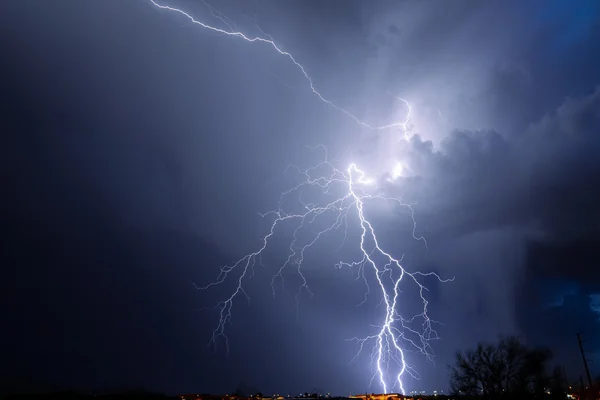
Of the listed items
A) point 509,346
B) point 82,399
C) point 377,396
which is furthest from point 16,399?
point 509,346

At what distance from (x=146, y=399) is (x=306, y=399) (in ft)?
75.0

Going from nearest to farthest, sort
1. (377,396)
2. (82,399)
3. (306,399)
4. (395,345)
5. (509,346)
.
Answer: (395,345)
(509,346)
(82,399)
(377,396)
(306,399)

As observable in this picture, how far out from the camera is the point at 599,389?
47.7 meters

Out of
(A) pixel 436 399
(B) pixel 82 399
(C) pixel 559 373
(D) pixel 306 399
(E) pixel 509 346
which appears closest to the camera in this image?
(E) pixel 509 346

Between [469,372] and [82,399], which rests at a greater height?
[469,372]

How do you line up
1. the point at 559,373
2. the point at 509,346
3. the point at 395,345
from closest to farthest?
1. the point at 395,345
2. the point at 509,346
3. the point at 559,373

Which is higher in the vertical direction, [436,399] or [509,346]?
[509,346]

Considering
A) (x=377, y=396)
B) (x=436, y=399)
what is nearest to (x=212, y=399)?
(x=377, y=396)

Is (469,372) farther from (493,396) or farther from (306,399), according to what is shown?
(306,399)

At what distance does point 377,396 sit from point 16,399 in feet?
128

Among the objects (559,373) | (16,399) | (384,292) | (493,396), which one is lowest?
(16,399)

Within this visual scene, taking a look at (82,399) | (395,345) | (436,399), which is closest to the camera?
(395,345)

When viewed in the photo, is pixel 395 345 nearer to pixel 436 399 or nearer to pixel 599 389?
pixel 436 399

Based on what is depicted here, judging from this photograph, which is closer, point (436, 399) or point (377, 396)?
point (436, 399)
